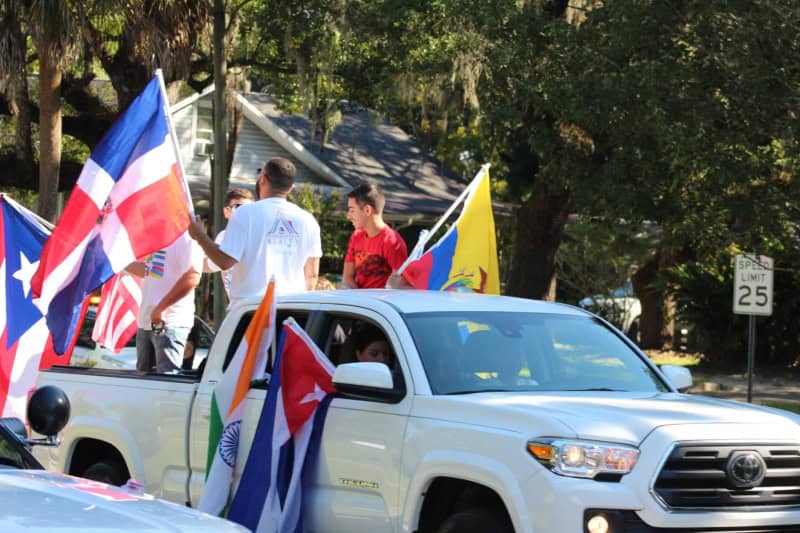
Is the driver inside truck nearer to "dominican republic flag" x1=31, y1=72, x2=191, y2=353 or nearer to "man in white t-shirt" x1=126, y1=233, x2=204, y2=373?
"dominican republic flag" x1=31, y1=72, x2=191, y2=353

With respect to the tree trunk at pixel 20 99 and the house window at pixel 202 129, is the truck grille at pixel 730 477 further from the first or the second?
the house window at pixel 202 129

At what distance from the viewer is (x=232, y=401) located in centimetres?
713

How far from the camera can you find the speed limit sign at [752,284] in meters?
16.7

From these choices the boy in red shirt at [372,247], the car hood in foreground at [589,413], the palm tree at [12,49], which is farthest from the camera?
the palm tree at [12,49]

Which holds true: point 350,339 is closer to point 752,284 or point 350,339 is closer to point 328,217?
point 752,284

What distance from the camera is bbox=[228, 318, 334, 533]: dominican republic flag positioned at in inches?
263

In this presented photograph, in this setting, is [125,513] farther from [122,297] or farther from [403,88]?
[403,88]

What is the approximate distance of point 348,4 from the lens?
2430 cm

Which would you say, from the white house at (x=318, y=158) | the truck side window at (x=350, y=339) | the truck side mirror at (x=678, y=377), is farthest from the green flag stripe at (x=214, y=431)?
the white house at (x=318, y=158)

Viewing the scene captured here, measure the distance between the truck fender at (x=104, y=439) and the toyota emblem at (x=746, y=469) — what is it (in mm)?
3482

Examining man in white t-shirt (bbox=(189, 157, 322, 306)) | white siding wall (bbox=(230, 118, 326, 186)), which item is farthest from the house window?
man in white t-shirt (bbox=(189, 157, 322, 306))

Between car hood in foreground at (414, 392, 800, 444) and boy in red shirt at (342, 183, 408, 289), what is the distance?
333 cm

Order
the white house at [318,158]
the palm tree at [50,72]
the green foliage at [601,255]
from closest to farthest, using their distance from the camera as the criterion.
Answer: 1. the palm tree at [50,72]
2. the green foliage at [601,255]
3. the white house at [318,158]

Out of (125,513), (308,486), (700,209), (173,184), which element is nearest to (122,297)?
(173,184)
